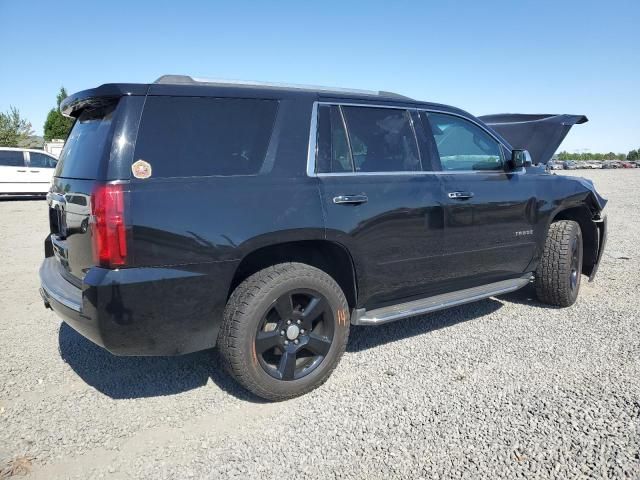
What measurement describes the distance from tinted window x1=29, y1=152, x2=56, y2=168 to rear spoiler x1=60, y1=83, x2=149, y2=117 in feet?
51.1

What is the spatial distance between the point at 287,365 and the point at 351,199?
1.11 m

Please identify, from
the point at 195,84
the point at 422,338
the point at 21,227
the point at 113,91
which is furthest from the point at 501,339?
the point at 21,227

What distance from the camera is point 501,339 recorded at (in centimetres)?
401

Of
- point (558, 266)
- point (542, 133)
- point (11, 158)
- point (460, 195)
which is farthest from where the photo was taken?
point (11, 158)

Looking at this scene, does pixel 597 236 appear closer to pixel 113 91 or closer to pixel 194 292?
pixel 194 292

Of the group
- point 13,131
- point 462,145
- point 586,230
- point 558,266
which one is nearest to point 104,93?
point 462,145

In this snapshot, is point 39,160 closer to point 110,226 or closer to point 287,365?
point 110,226

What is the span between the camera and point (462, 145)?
13.6ft

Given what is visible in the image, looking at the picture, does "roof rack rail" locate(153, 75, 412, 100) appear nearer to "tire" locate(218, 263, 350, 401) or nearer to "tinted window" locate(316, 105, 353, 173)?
"tinted window" locate(316, 105, 353, 173)

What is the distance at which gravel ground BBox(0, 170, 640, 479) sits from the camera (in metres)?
2.43

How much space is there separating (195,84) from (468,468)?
2.50m

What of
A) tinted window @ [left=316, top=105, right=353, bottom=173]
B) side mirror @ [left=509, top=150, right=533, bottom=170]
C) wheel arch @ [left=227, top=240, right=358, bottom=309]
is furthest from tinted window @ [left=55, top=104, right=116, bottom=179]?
side mirror @ [left=509, top=150, right=533, bottom=170]

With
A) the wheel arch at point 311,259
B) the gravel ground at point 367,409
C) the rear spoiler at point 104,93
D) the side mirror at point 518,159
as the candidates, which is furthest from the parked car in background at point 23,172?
the side mirror at point 518,159

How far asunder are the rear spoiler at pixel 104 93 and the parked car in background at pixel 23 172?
48.0 ft
